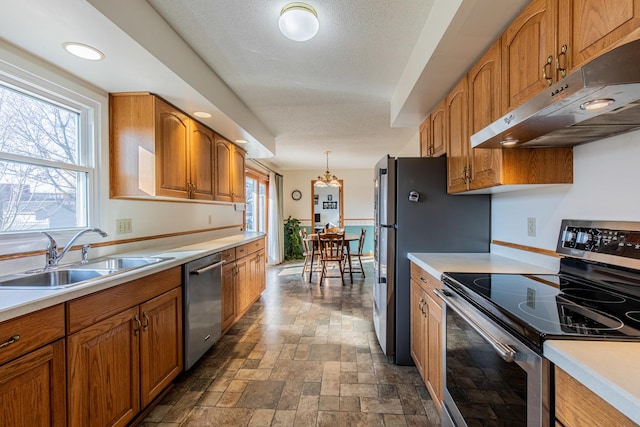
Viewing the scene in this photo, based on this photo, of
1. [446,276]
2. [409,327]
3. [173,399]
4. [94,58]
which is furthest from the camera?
[409,327]

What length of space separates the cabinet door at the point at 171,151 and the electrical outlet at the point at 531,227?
2.46 meters

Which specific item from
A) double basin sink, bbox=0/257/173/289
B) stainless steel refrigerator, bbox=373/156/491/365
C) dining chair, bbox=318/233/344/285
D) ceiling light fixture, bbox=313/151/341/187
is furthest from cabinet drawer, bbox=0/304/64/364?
ceiling light fixture, bbox=313/151/341/187

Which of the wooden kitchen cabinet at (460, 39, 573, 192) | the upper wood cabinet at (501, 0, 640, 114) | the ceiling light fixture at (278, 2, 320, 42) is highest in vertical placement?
the ceiling light fixture at (278, 2, 320, 42)

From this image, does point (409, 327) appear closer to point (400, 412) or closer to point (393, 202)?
point (400, 412)

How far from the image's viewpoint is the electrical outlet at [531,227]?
5.64ft

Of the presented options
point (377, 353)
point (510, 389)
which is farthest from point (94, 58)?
point (377, 353)

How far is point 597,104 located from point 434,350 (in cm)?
137

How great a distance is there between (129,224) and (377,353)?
222cm

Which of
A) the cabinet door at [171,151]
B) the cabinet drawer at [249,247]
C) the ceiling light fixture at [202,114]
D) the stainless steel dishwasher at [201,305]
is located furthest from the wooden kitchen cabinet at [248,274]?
the ceiling light fixture at [202,114]

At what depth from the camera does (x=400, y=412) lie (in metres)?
1.71

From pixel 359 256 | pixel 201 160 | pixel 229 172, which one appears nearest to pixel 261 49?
pixel 201 160

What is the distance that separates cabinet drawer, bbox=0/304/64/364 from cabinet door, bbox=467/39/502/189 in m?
2.01

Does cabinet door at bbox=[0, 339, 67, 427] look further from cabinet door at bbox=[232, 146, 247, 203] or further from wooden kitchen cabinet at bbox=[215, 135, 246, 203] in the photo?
cabinet door at bbox=[232, 146, 247, 203]

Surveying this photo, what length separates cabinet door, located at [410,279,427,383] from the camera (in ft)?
6.18
